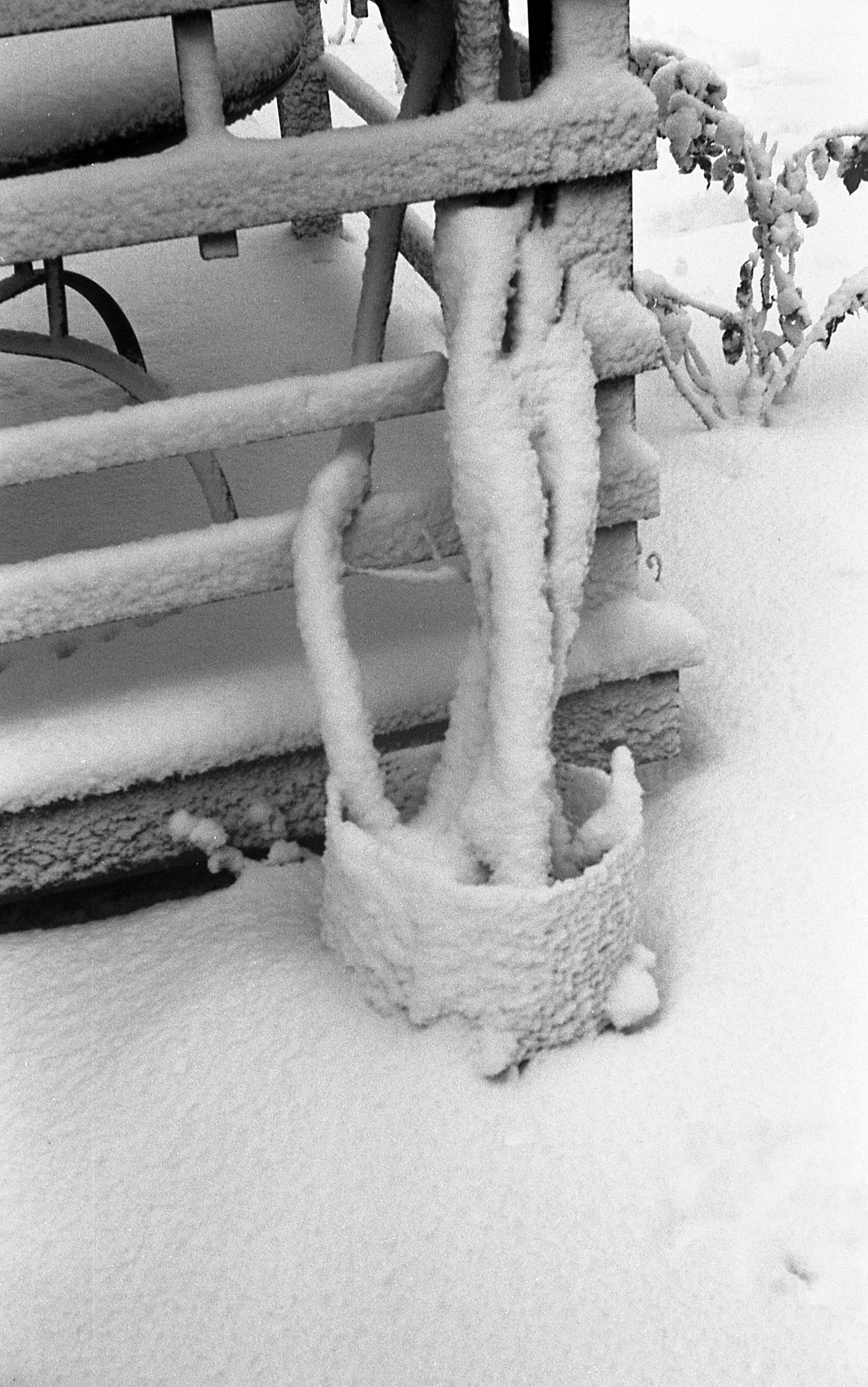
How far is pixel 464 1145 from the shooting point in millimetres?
1315

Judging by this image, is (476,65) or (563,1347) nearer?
(563,1347)

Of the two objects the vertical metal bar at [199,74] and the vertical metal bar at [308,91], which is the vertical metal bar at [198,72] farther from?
the vertical metal bar at [308,91]

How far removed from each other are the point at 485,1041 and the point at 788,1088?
11.1 inches

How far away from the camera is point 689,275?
3.17 meters

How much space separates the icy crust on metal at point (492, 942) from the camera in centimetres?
130

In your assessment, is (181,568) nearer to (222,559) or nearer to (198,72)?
(222,559)

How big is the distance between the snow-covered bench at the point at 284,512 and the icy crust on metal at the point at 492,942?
9.8 inches

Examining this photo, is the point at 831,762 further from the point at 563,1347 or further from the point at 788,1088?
the point at 563,1347

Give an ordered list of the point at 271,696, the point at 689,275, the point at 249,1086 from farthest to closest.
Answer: the point at 689,275 → the point at 271,696 → the point at 249,1086

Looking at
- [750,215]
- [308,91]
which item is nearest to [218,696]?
[750,215]

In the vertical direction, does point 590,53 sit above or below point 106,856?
above

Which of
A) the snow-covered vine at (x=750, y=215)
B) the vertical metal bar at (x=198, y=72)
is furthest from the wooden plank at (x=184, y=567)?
the snow-covered vine at (x=750, y=215)

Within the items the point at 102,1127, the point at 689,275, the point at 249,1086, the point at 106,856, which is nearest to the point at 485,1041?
the point at 249,1086

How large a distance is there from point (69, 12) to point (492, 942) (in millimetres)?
870
